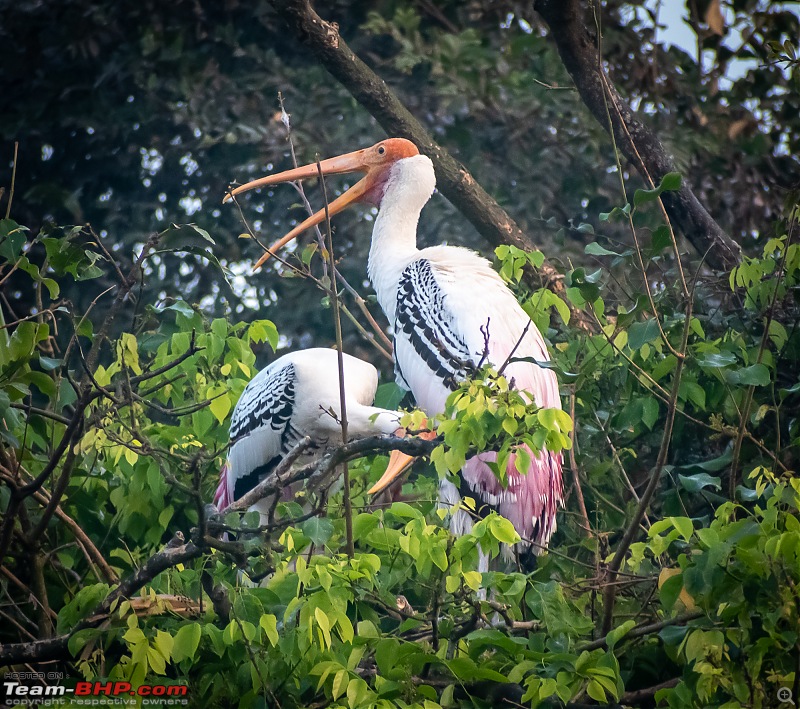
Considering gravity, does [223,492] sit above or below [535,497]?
below

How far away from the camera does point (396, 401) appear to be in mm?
3707

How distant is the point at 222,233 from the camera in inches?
214

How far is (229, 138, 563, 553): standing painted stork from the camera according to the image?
10.9 ft

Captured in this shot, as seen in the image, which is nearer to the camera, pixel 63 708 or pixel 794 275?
pixel 63 708

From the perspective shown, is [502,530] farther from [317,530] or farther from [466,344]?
[466,344]

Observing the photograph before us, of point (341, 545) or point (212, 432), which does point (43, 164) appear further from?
point (341, 545)

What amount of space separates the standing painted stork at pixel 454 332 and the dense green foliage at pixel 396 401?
11 centimetres

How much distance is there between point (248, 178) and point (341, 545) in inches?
121

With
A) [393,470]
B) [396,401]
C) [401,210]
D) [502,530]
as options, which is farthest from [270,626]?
[401,210]

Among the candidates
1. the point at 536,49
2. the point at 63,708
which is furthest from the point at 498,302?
the point at 536,49

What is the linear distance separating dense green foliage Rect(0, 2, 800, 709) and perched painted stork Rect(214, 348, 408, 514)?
110 mm

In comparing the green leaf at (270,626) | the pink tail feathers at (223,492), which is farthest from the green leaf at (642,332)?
the pink tail feathers at (223,492)

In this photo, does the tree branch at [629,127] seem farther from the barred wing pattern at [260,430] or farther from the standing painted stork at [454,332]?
the barred wing pattern at [260,430]

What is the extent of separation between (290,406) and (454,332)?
58 cm
